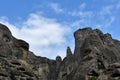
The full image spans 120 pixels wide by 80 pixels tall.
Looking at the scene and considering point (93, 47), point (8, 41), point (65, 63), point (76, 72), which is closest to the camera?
point (76, 72)

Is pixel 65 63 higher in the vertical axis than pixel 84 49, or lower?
higher

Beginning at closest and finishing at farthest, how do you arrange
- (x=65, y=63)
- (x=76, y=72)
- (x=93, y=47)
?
(x=76, y=72) → (x=93, y=47) → (x=65, y=63)

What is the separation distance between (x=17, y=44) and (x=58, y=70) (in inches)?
3591

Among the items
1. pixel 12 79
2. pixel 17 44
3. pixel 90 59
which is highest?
pixel 17 44

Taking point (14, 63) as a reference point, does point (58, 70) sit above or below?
above

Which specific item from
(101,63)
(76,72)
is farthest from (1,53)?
(101,63)

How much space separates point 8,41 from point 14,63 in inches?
881

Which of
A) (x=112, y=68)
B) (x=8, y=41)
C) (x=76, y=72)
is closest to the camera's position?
(x=112, y=68)

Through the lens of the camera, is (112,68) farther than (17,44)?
No

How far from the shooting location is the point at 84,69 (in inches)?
2307

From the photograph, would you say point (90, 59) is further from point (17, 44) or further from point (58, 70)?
point (58, 70)

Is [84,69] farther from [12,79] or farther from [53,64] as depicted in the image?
[53,64]

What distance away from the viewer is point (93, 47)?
67375 mm

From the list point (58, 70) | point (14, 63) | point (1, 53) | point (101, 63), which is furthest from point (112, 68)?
point (58, 70)
